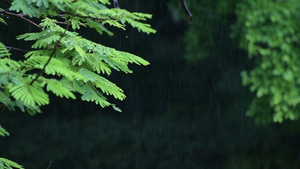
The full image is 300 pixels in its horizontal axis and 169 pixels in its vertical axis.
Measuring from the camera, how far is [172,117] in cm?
1112

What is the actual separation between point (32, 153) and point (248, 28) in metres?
4.72

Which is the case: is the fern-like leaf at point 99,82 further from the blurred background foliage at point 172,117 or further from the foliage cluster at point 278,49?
the blurred background foliage at point 172,117

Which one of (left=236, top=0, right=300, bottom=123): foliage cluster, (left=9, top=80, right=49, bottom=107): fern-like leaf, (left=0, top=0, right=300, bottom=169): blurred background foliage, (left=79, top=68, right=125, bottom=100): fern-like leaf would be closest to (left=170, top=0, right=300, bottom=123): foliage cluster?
(left=236, top=0, right=300, bottom=123): foliage cluster

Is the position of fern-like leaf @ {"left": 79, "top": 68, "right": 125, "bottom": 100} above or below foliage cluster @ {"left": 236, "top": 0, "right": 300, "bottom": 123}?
below

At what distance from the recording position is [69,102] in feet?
36.0

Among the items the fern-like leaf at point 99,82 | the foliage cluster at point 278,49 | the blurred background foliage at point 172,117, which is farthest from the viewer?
the blurred background foliage at point 172,117

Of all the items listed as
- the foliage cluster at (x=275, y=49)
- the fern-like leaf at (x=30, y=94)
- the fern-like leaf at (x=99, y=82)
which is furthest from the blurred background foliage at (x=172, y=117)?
the fern-like leaf at (x=30, y=94)

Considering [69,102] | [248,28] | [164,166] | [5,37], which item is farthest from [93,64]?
[69,102]

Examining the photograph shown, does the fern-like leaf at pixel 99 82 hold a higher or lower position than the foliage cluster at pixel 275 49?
lower

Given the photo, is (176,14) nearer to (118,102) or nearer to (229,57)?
(229,57)

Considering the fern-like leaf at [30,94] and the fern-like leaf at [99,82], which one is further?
the fern-like leaf at [99,82]

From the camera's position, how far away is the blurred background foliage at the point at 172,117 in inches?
375

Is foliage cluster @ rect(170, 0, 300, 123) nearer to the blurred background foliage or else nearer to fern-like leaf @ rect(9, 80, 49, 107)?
the blurred background foliage

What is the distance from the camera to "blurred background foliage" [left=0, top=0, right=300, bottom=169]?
9.52 metres
